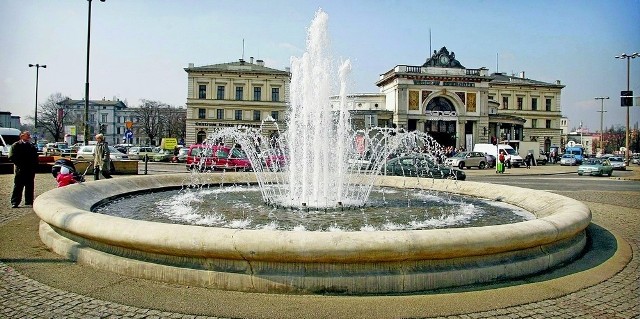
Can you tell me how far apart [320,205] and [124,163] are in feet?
52.4

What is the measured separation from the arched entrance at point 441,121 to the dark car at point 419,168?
4560 centimetres

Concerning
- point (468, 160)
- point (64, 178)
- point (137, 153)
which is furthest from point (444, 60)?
point (64, 178)

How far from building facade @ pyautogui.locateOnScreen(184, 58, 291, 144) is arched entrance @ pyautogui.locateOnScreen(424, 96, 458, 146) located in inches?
874

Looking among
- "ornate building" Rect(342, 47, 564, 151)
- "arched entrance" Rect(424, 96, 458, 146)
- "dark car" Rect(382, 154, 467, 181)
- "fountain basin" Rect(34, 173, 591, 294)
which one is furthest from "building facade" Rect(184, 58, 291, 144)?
"fountain basin" Rect(34, 173, 591, 294)

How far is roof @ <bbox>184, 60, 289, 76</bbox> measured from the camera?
73475mm

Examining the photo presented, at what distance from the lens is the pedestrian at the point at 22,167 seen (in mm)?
10688

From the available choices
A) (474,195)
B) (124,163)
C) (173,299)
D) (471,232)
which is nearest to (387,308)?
(471,232)

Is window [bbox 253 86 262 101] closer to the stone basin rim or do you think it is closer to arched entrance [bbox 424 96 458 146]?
arched entrance [bbox 424 96 458 146]

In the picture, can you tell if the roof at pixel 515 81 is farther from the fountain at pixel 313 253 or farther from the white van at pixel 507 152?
the fountain at pixel 313 253

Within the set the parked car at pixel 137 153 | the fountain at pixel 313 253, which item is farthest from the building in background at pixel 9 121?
the fountain at pixel 313 253

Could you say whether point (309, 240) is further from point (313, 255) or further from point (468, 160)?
point (468, 160)

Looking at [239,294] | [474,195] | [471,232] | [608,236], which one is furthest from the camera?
[474,195]

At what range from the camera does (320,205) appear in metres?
10.2

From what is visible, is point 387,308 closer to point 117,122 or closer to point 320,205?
point 320,205
